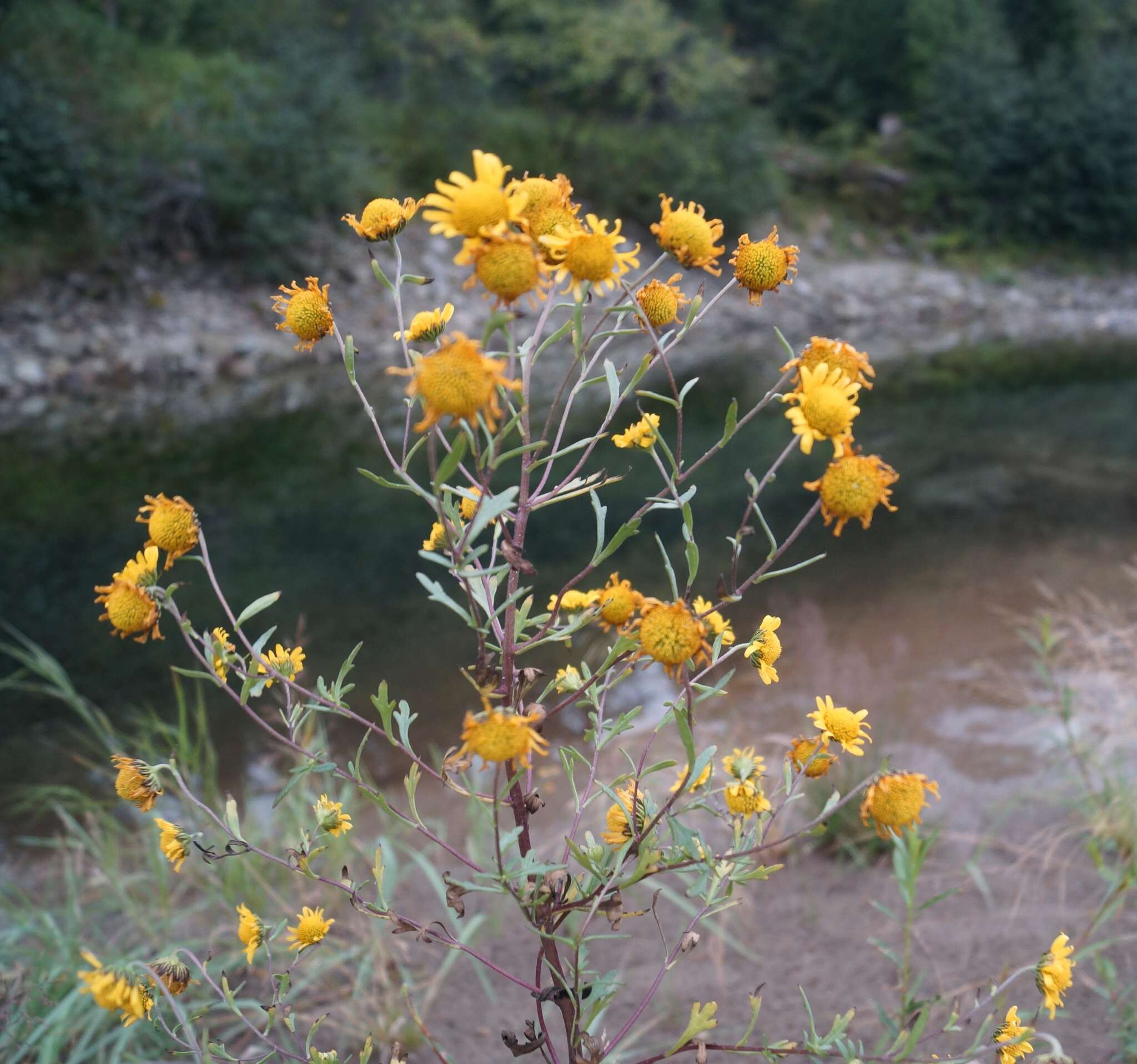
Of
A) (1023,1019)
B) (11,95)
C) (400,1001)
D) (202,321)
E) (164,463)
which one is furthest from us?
(202,321)

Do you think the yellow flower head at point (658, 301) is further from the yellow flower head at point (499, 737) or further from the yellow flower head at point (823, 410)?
the yellow flower head at point (499, 737)

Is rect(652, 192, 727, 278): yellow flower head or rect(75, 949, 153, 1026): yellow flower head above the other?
rect(652, 192, 727, 278): yellow flower head

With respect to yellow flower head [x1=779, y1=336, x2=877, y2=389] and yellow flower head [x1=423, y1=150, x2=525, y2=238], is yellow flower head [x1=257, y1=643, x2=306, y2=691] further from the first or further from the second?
yellow flower head [x1=779, y1=336, x2=877, y2=389]

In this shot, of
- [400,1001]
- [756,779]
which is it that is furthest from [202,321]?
[756,779]

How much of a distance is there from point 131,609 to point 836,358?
69cm

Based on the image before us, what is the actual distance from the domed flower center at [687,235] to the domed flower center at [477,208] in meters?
0.18

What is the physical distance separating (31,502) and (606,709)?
13.9ft

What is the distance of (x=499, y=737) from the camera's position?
0.80 m

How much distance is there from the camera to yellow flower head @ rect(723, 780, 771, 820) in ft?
3.21

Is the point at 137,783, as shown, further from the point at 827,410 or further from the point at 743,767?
the point at 827,410

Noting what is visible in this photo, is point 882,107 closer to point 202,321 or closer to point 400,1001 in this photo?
point 202,321

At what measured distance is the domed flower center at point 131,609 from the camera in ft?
2.91

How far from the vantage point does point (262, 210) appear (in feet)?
38.1

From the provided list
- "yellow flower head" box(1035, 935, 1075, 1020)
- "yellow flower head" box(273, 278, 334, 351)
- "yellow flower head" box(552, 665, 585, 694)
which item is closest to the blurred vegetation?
"yellow flower head" box(273, 278, 334, 351)
